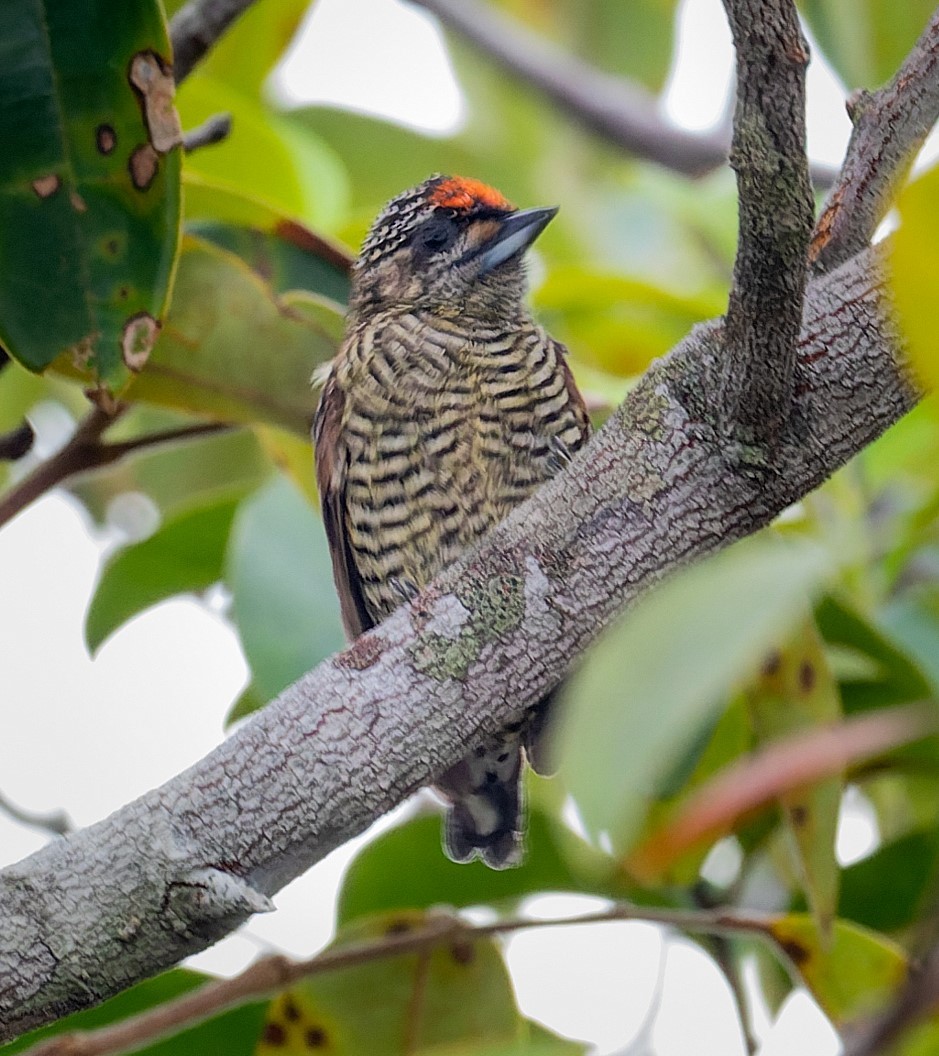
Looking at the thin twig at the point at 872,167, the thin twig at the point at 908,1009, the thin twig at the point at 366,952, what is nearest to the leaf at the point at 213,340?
the thin twig at the point at 366,952

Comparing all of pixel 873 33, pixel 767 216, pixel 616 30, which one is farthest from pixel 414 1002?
pixel 616 30

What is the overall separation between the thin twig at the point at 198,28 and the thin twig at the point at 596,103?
6.12 feet

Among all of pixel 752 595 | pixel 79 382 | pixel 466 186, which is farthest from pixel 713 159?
pixel 752 595

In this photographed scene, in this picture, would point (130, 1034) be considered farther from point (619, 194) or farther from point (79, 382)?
point (619, 194)

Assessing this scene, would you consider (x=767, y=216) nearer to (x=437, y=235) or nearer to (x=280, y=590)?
(x=280, y=590)

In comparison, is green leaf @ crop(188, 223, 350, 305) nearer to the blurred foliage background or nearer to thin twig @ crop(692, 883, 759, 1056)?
the blurred foliage background

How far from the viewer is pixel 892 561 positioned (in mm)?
2707

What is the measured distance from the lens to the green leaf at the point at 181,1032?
231cm

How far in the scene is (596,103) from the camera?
4.21m

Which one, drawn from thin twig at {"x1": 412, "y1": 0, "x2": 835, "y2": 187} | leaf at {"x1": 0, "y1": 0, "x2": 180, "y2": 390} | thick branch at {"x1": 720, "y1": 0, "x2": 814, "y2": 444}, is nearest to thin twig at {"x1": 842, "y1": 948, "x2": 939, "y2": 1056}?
thick branch at {"x1": 720, "y1": 0, "x2": 814, "y2": 444}

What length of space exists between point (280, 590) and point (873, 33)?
1651 mm

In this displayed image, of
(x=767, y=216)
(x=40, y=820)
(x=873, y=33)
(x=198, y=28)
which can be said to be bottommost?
(x=40, y=820)

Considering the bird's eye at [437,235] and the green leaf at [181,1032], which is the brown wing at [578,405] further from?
the green leaf at [181,1032]

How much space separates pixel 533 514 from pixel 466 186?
153 cm
